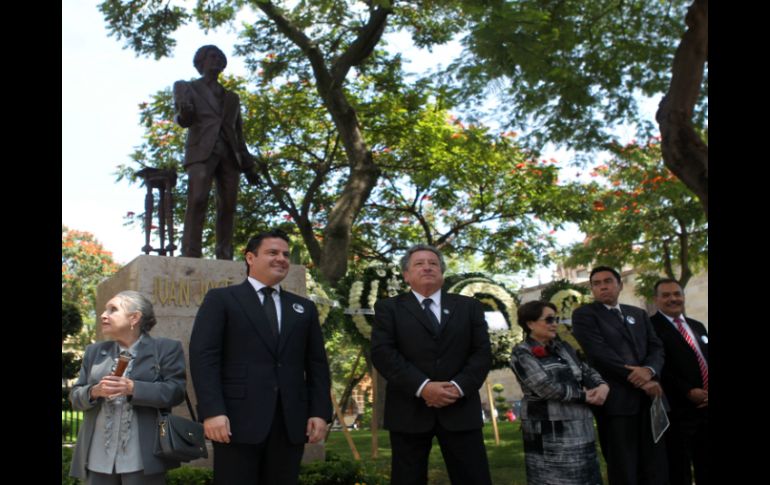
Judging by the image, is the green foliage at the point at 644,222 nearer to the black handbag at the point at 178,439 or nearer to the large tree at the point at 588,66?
the large tree at the point at 588,66

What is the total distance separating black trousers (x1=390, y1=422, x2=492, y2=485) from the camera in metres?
5.39

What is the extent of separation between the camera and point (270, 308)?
17.0 feet

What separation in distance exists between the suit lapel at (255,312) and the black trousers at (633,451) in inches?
122

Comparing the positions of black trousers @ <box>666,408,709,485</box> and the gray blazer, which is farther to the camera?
black trousers @ <box>666,408,709,485</box>

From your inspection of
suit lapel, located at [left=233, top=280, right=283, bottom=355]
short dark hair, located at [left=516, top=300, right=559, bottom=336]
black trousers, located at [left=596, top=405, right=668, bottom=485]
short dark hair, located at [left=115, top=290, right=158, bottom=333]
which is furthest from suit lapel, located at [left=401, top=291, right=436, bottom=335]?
black trousers, located at [left=596, top=405, right=668, bottom=485]

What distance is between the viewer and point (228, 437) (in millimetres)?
4648

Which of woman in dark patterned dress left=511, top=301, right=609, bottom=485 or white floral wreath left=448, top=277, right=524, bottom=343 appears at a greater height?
white floral wreath left=448, top=277, right=524, bottom=343

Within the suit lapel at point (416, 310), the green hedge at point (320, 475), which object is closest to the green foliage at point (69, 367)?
the green hedge at point (320, 475)

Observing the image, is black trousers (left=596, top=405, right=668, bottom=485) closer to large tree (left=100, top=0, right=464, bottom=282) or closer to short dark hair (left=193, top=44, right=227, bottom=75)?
short dark hair (left=193, top=44, right=227, bottom=75)

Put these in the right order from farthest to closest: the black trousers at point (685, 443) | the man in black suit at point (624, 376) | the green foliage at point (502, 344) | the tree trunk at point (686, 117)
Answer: the green foliage at point (502, 344), the tree trunk at point (686, 117), the black trousers at point (685, 443), the man in black suit at point (624, 376)

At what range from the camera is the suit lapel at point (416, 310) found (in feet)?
18.6

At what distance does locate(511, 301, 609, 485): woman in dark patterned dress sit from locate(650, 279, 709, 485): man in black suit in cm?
107
